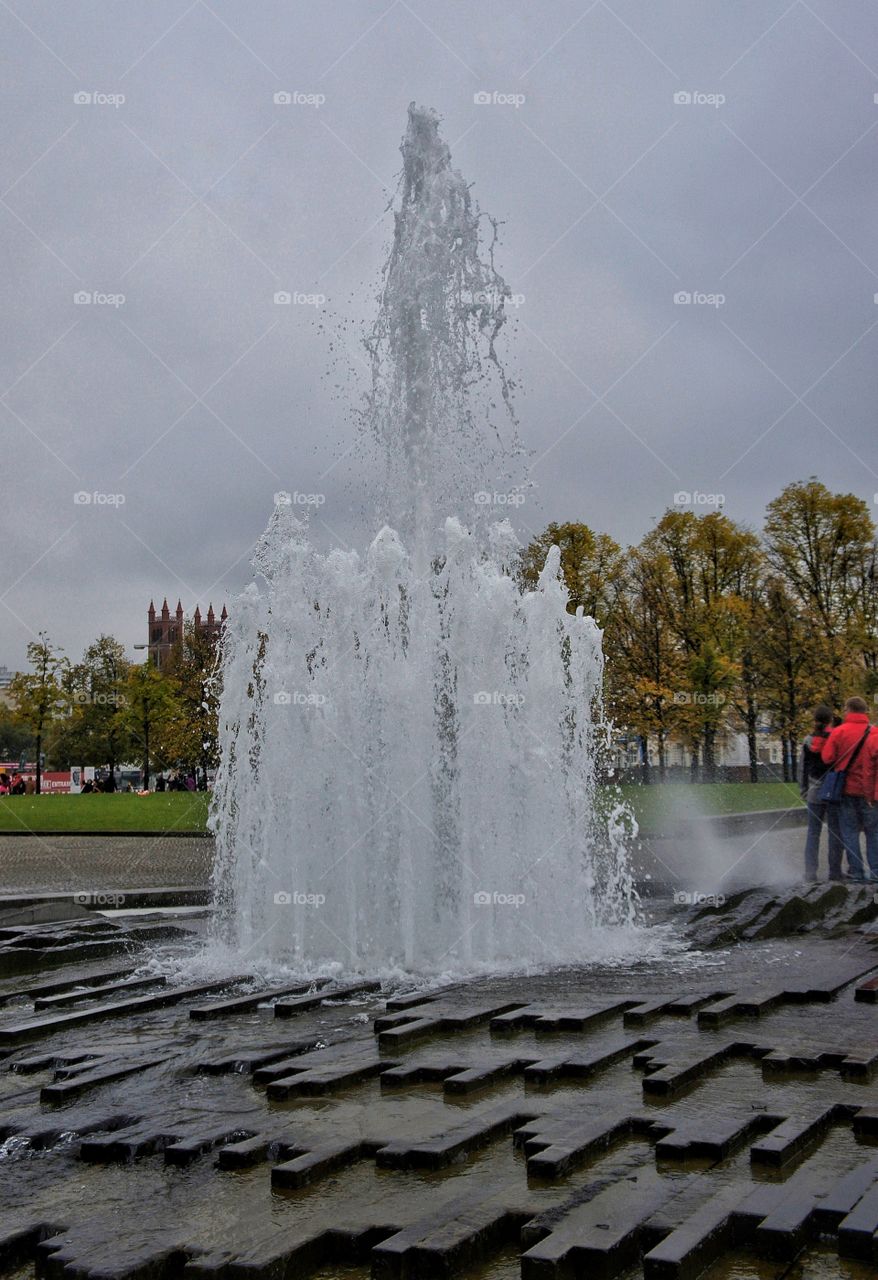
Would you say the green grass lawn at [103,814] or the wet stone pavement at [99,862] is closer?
the wet stone pavement at [99,862]

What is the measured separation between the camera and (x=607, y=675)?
43875 mm

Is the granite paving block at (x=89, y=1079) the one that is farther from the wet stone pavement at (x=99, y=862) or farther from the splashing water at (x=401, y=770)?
the wet stone pavement at (x=99, y=862)

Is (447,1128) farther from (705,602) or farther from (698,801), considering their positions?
(705,602)

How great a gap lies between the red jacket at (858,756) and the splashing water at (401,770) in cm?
372

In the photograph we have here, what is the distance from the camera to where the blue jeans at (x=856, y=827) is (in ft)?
44.7

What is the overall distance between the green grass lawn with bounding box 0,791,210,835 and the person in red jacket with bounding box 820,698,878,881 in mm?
16486

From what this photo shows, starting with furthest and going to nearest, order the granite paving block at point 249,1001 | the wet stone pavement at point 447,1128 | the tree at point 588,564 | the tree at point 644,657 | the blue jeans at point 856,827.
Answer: the tree at point 588,564
the tree at point 644,657
the blue jeans at point 856,827
the granite paving block at point 249,1001
the wet stone pavement at point 447,1128

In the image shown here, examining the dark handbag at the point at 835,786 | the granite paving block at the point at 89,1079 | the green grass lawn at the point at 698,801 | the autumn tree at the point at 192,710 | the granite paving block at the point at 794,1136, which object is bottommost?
the granite paving block at the point at 89,1079

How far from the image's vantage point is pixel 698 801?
31.1 meters

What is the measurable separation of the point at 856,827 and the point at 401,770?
6.47m

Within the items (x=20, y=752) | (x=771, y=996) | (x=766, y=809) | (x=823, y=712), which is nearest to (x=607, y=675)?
(x=766, y=809)

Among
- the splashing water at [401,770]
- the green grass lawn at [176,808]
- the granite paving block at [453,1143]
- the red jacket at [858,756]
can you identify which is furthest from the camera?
the green grass lawn at [176,808]

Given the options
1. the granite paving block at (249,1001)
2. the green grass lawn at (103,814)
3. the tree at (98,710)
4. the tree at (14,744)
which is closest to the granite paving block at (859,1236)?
the granite paving block at (249,1001)

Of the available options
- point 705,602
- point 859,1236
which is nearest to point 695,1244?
point 859,1236
